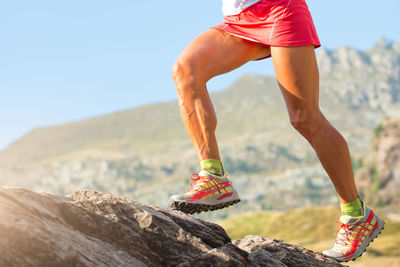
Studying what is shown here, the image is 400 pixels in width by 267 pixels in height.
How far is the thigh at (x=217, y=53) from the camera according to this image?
5.89m

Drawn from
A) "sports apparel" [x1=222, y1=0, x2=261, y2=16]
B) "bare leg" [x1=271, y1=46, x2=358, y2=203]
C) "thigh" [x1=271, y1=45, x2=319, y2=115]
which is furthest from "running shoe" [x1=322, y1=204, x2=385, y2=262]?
"sports apparel" [x1=222, y1=0, x2=261, y2=16]

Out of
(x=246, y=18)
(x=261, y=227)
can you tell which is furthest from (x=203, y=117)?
(x=261, y=227)

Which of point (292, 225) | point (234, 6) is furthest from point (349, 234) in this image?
point (292, 225)

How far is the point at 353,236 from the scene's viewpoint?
21.7 ft

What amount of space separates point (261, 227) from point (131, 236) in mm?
65532

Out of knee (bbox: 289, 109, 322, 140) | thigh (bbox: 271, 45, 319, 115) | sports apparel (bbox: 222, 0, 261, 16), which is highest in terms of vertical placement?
sports apparel (bbox: 222, 0, 261, 16)

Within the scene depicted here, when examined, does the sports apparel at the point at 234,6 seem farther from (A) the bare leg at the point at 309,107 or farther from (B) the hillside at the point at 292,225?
(B) the hillside at the point at 292,225

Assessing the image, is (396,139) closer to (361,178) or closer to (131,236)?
(361,178)

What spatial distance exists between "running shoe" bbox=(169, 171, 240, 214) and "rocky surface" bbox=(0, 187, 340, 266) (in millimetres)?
183

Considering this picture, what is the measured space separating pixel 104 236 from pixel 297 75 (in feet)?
9.21

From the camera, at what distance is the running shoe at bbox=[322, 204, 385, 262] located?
6.59 metres

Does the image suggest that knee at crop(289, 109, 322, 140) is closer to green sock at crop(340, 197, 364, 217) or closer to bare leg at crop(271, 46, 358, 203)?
bare leg at crop(271, 46, 358, 203)

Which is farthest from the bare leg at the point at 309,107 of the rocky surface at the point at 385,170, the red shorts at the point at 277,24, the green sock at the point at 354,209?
the rocky surface at the point at 385,170

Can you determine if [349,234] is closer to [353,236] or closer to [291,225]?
[353,236]
